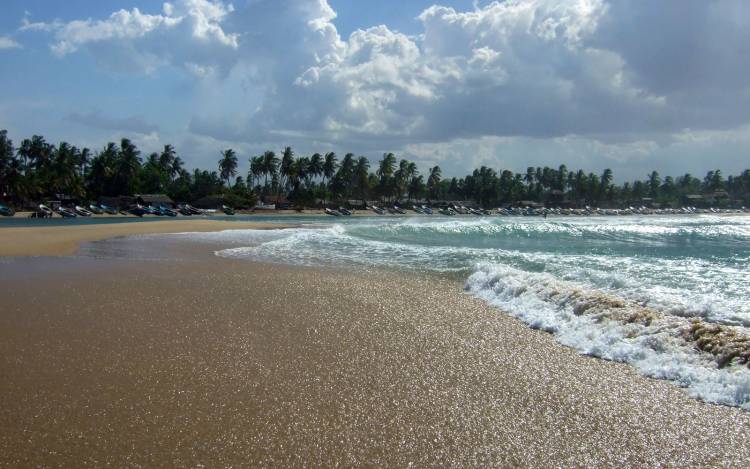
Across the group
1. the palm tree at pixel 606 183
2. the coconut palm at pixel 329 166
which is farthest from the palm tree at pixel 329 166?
the palm tree at pixel 606 183

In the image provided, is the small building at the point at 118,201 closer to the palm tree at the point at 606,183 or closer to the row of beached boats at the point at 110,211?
the row of beached boats at the point at 110,211

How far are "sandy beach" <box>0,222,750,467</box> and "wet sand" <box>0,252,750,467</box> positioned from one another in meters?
0.02

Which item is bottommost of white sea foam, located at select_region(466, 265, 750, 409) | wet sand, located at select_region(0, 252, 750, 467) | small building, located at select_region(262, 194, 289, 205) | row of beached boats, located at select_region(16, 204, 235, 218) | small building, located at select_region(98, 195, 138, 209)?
wet sand, located at select_region(0, 252, 750, 467)

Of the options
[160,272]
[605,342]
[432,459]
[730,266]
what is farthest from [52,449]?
[730,266]

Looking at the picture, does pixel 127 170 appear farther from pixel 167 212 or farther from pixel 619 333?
pixel 619 333

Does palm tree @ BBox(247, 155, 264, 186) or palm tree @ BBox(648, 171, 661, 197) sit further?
palm tree @ BBox(648, 171, 661, 197)

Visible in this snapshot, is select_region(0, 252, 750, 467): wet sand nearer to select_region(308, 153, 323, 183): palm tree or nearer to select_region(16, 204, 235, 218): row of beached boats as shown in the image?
select_region(16, 204, 235, 218): row of beached boats

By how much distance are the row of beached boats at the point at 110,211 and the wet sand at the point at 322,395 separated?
62.5 m

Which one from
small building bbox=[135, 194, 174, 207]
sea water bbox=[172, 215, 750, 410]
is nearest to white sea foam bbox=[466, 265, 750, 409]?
sea water bbox=[172, 215, 750, 410]

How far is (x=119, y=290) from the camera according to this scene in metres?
9.82

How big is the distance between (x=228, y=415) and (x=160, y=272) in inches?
361

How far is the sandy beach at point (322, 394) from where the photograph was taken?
3.67 meters

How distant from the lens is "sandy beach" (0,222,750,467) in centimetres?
367

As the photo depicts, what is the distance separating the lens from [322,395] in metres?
4.71
